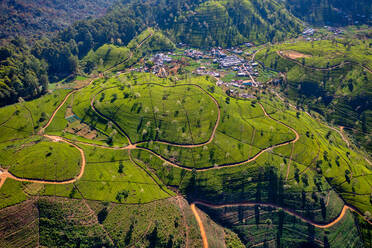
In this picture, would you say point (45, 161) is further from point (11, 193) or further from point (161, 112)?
point (161, 112)

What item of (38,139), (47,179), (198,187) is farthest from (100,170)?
(198,187)

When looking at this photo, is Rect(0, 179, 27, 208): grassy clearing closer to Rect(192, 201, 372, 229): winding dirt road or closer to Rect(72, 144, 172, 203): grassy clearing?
Rect(72, 144, 172, 203): grassy clearing

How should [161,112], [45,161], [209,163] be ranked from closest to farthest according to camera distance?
[45,161], [209,163], [161,112]

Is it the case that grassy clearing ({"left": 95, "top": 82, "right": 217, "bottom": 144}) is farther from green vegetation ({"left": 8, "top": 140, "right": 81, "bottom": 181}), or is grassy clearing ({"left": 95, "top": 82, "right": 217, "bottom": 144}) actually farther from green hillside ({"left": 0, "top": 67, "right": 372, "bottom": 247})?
green vegetation ({"left": 8, "top": 140, "right": 81, "bottom": 181})

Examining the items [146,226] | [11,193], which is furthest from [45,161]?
[146,226]

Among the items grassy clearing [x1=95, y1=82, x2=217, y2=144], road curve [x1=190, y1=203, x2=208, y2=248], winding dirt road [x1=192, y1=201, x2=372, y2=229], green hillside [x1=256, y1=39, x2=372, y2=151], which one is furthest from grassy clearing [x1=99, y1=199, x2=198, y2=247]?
green hillside [x1=256, y1=39, x2=372, y2=151]

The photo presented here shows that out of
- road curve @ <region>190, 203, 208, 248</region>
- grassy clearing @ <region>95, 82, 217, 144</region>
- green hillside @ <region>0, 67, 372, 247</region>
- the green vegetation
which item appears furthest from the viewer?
grassy clearing @ <region>95, 82, 217, 144</region>

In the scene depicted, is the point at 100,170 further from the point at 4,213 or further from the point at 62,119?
the point at 62,119

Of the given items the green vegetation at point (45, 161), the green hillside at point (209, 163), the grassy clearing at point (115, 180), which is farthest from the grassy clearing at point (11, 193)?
the grassy clearing at point (115, 180)

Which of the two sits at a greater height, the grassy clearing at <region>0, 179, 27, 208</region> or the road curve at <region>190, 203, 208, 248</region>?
the grassy clearing at <region>0, 179, 27, 208</region>

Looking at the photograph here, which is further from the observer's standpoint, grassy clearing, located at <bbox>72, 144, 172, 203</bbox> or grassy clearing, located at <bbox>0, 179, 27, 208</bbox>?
grassy clearing, located at <bbox>72, 144, 172, 203</bbox>

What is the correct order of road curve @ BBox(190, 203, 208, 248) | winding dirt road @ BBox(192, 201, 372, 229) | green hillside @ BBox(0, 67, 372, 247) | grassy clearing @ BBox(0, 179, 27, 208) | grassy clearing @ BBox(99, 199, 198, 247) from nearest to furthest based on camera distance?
grassy clearing @ BBox(0, 179, 27, 208) → grassy clearing @ BBox(99, 199, 198, 247) → road curve @ BBox(190, 203, 208, 248) → green hillside @ BBox(0, 67, 372, 247) → winding dirt road @ BBox(192, 201, 372, 229)

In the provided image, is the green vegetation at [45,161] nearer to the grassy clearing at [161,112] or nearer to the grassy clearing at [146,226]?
the grassy clearing at [146,226]

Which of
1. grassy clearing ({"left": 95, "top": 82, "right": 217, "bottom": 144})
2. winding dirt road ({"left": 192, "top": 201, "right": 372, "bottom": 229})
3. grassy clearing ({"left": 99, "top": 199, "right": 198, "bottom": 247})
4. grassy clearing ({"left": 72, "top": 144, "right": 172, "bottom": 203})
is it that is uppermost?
grassy clearing ({"left": 95, "top": 82, "right": 217, "bottom": 144})
